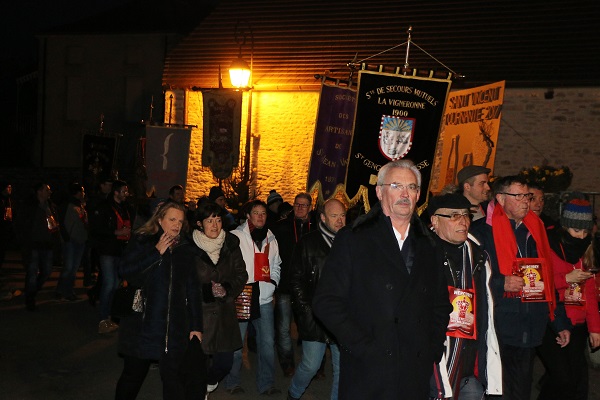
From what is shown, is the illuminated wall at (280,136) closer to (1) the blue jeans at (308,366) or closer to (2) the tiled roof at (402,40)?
(2) the tiled roof at (402,40)

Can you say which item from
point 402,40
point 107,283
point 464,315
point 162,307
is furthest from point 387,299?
point 402,40

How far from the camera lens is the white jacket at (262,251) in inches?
335

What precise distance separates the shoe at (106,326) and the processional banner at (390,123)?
350cm

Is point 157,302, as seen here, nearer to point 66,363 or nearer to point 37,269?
point 66,363

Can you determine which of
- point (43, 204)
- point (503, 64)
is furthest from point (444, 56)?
point (43, 204)

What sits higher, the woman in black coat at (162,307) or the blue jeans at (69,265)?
the woman in black coat at (162,307)

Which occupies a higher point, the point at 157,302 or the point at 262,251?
the point at 262,251

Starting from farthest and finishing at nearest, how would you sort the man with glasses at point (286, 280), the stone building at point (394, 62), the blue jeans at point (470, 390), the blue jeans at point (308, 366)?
1. the stone building at point (394, 62)
2. the man with glasses at point (286, 280)
3. the blue jeans at point (308, 366)
4. the blue jeans at point (470, 390)

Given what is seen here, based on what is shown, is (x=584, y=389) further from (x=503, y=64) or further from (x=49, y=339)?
(x=503, y=64)

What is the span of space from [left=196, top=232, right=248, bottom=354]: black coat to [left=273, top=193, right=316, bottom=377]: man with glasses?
5.21ft

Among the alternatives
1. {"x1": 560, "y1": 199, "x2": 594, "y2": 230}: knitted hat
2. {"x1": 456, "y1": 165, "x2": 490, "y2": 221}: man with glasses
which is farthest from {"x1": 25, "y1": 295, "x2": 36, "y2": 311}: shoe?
{"x1": 560, "y1": 199, "x2": 594, "y2": 230}: knitted hat

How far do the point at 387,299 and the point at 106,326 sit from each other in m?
7.48

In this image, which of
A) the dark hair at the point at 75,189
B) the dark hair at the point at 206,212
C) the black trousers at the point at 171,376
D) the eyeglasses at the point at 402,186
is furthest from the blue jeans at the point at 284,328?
the dark hair at the point at 75,189

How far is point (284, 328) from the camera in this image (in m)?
9.30
